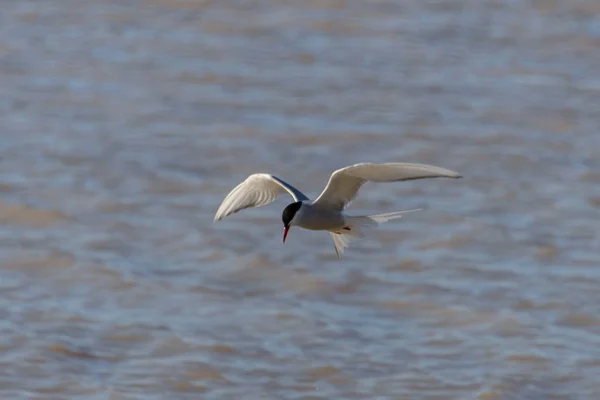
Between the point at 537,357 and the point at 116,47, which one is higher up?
the point at 116,47

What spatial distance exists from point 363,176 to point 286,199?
401cm

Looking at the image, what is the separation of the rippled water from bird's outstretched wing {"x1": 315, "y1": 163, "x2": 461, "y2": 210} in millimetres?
1287

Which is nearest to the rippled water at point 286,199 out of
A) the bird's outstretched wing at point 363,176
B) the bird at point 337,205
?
the bird at point 337,205

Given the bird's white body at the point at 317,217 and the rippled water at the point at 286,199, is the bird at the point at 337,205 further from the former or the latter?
the rippled water at the point at 286,199

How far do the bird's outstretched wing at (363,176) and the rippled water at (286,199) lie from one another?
1.29 meters

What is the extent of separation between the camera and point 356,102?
12141 millimetres

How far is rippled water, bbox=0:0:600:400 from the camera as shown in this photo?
741cm

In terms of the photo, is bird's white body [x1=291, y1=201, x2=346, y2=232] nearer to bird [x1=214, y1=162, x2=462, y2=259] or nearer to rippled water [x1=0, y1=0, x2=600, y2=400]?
bird [x1=214, y1=162, x2=462, y2=259]

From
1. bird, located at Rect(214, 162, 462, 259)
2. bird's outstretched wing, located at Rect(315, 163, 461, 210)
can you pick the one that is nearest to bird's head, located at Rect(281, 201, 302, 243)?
bird, located at Rect(214, 162, 462, 259)

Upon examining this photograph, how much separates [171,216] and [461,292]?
2378 mm

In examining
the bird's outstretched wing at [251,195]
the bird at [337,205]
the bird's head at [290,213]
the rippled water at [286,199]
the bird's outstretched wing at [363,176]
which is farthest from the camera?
the rippled water at [286,199]

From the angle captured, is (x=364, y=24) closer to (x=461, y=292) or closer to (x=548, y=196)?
(x=548, y=196)

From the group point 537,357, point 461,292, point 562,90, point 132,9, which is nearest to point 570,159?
point 562,90

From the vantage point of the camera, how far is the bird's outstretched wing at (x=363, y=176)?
18.2ft
